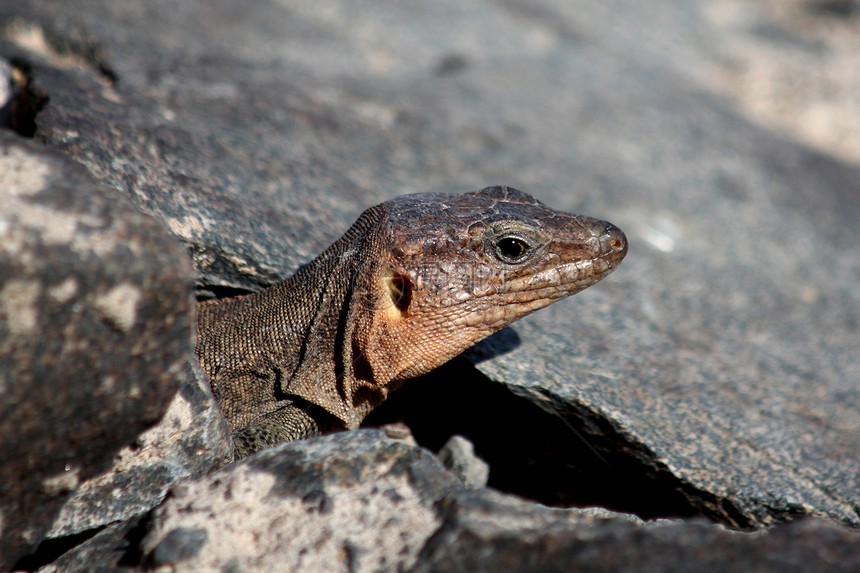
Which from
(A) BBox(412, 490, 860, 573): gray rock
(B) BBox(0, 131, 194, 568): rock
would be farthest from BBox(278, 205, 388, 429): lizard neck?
(A) BBox(412, 490, 860, 573): gray rock

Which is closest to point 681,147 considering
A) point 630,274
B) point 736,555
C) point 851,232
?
point 851,232

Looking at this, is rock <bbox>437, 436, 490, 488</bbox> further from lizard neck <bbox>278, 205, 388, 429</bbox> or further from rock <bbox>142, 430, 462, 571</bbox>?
rock <bbox>142, 430, 462, 571</bbox>

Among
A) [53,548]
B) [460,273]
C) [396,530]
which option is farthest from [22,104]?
[396,530]

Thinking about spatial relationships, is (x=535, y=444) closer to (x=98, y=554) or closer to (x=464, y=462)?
(x=464, y=462)

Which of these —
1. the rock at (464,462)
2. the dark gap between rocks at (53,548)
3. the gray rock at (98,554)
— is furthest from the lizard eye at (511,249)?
the dark gap between rocks at (53,548)

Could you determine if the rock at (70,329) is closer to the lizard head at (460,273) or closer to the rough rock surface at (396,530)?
the rough rock surface at (396,530)

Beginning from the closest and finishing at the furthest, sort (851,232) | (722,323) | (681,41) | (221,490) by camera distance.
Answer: (221,490) < (722,323) < (851,232) < (681,41)

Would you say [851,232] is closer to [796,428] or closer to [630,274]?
[630,274]
